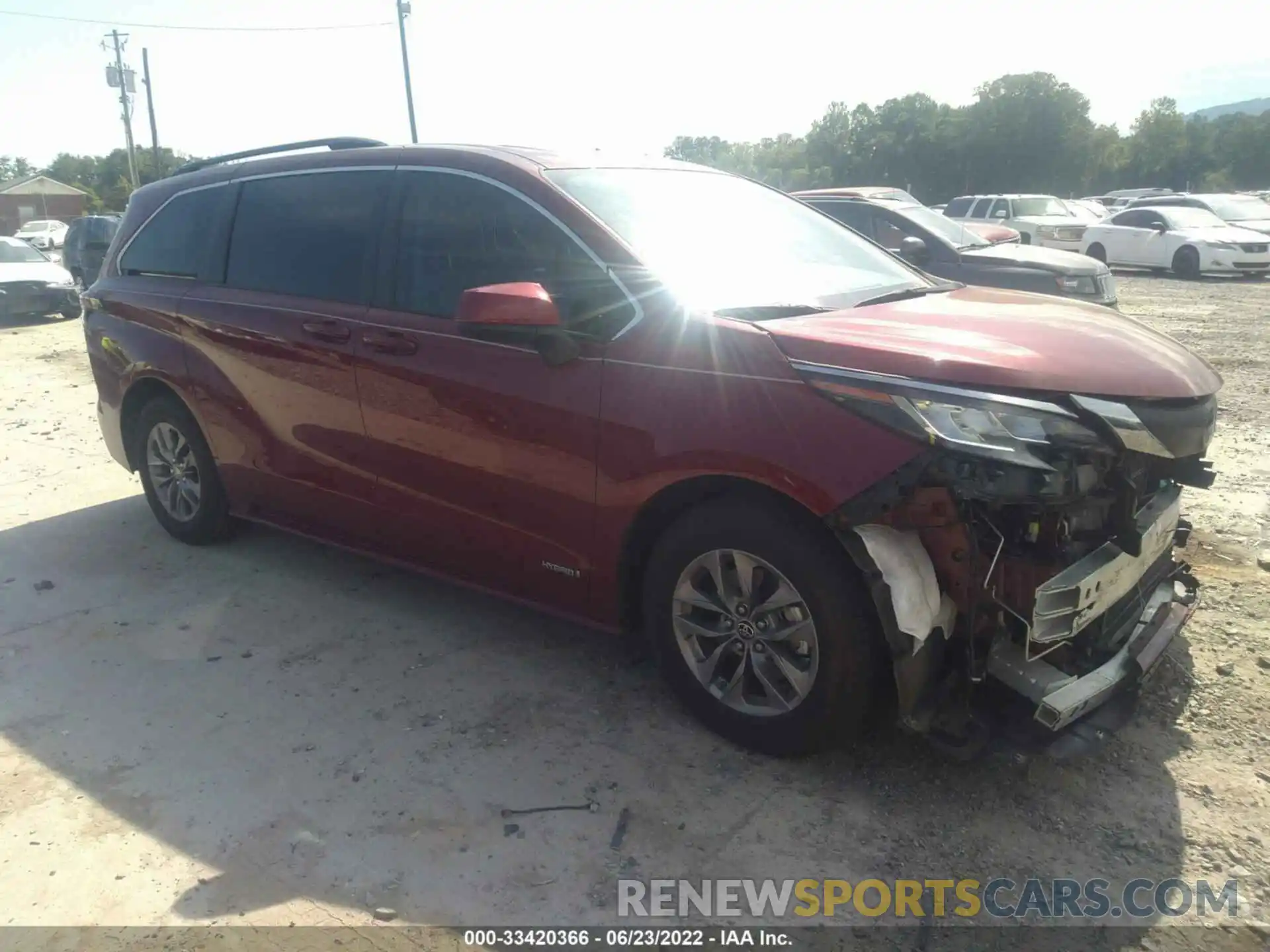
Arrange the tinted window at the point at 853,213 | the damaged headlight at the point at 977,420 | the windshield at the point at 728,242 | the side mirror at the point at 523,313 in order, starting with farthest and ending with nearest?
the tinted window at the point at 853,213 → the windshield at the point at 728,242 → the side mirror at the point at 523,313 → the damaged headlight at the point at 977,420

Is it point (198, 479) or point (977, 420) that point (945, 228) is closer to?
point (198, 479)

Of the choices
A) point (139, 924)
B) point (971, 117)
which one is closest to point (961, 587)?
point (139, 924)

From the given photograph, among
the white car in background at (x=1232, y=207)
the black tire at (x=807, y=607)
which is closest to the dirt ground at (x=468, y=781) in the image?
the black tire at (x=807, y=607)

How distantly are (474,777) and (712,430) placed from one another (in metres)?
1.37

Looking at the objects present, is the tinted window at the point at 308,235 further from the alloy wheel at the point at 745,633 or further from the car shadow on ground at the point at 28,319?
the car shadow on ground at the point at 28,319

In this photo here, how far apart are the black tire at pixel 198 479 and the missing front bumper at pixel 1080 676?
391 centimetres

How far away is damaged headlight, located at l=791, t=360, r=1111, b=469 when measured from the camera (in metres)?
2.63

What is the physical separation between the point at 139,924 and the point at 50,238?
47.9m

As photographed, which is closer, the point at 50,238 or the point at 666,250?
the point at 666,250

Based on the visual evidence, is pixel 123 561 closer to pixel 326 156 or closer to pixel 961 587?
pixel 326 156

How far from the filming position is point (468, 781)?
10.5ft

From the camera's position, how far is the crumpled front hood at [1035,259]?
968 cm

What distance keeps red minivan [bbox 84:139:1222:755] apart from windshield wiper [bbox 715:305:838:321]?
1 centimetres

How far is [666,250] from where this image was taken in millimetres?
3439
